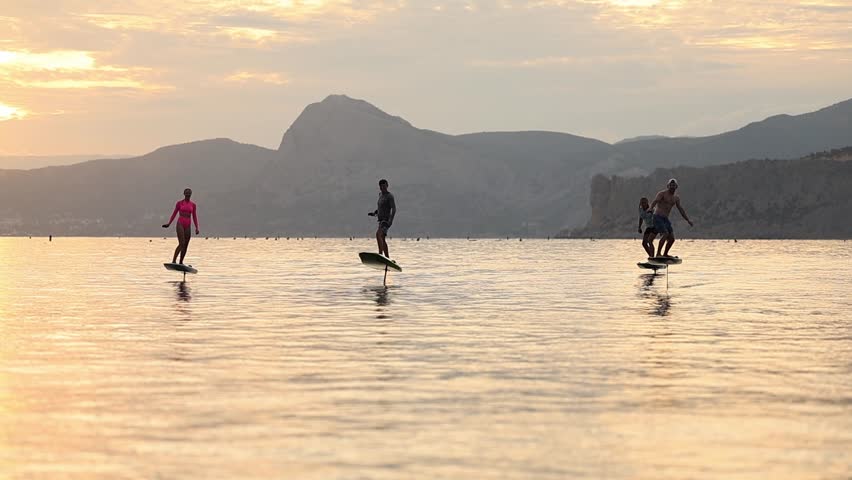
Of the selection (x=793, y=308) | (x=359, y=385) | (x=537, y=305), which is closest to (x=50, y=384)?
(x=359, y=385)

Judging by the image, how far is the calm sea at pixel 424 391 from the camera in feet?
24.9

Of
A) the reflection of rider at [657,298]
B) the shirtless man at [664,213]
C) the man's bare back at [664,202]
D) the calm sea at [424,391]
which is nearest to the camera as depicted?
the calm sea at [424,391]

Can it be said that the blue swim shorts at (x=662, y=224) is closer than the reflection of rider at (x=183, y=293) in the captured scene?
No

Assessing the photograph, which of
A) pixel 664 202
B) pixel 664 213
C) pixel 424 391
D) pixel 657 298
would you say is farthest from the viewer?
pixel 664 202

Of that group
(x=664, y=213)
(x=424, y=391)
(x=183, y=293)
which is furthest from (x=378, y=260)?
(x=424, y=391)

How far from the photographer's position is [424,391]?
35.4ft

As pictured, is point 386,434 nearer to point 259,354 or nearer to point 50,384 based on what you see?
point 50,384

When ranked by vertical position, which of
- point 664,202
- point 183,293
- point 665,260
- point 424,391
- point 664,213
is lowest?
point 183,293

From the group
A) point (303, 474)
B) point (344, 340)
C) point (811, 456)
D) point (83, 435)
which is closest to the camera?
point (303, 474)

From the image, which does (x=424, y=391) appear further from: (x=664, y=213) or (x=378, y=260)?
(x=664, y=213)

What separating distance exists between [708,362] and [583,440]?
5353mm

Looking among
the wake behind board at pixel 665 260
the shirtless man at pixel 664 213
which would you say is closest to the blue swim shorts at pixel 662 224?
the shirtless man at pixel 664 213

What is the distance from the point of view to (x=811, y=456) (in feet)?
25.6

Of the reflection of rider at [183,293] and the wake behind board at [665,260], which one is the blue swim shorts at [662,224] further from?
the reflection of rider at [183,293]
